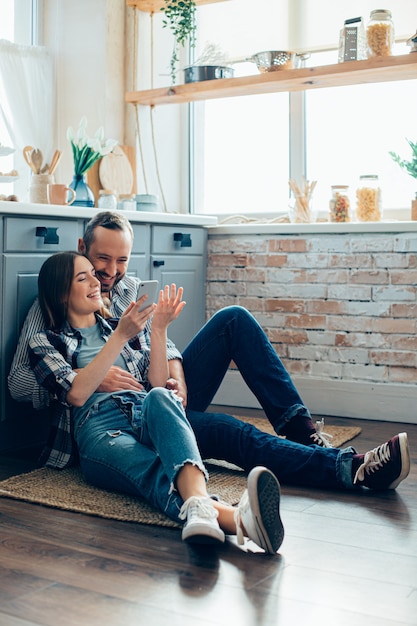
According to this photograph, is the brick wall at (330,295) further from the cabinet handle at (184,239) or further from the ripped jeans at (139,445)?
the ripped jeans at (139,445)

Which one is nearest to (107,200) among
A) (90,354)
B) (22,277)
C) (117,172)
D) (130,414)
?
(117,172)

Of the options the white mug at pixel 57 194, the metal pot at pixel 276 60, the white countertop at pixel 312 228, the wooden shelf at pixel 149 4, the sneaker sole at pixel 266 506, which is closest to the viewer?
the sneaker sole at pixel 266 506

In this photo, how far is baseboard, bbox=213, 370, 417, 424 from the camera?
328cm

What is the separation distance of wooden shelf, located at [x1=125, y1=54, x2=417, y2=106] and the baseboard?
130cm

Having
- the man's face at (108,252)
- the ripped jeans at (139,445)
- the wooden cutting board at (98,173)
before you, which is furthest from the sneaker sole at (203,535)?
the wooden cutting board at (98,173)

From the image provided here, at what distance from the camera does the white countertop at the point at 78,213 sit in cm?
255

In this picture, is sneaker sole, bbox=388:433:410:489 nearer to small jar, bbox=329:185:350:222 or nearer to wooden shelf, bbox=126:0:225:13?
small jar, bbox=329:185:350:222

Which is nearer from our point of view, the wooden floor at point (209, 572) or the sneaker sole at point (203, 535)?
the wooden floor at point (209, 572)

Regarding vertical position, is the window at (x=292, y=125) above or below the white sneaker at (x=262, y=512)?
above

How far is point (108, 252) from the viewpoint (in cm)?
251

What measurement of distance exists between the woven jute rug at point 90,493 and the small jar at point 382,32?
1889 millimetres

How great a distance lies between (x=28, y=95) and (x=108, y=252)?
162 cm

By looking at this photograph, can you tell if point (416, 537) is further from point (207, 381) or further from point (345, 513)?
point (207, 381)

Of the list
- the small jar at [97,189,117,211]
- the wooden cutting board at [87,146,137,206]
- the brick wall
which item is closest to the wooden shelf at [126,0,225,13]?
the wooden cutting board at [87,146,137,206]
